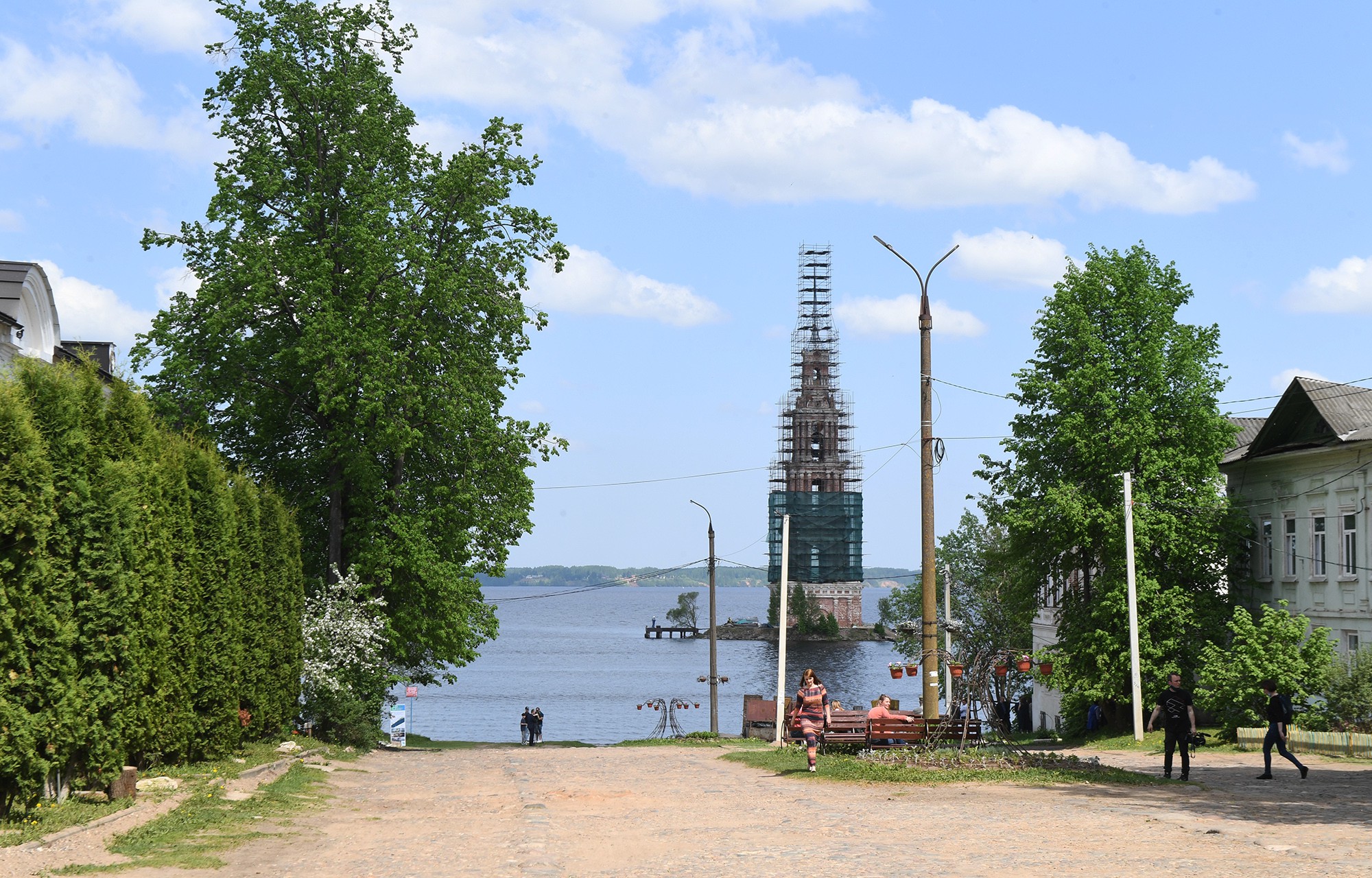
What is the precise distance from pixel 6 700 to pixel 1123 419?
32.6m

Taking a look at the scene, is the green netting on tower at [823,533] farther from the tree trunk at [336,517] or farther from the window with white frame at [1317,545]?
the tree trunk at [336,517]

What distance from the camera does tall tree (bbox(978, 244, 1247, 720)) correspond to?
38.6m

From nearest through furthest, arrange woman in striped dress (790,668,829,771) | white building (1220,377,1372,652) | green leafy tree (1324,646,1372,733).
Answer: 1. woman in striped dress (790,668,829,771)
2. green leafy tree (1324,646,1372,733)
3. white building (1220,377,1372,652)

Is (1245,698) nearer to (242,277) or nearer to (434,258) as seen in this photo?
(434,258)

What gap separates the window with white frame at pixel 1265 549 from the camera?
135ft

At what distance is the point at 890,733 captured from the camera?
952 inches

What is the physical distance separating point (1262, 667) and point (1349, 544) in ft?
24.6

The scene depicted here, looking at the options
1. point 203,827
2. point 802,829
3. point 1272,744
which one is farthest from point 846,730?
point 203,827

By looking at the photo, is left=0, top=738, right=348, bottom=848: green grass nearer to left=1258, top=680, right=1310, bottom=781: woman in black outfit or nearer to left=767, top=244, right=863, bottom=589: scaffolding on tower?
left=1258, top=680, right=1310, bottom=781: woman in black outfit

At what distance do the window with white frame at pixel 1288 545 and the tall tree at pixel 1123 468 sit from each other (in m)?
1.31

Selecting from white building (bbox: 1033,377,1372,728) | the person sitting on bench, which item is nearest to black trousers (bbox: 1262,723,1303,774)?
the person sitting on bench

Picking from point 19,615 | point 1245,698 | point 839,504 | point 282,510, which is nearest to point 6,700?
point 19,615

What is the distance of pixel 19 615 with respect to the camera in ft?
46.5

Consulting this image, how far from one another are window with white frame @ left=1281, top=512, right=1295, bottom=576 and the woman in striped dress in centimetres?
2138
